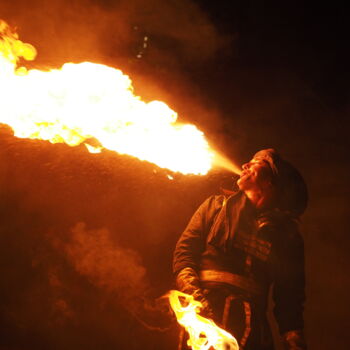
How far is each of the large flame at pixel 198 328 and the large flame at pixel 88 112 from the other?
1.92 metres

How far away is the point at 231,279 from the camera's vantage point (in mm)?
3607

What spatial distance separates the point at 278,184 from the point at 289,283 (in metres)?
1.08

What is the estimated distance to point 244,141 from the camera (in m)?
5.55

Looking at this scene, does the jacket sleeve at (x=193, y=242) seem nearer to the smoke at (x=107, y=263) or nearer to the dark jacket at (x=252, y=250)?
the dark jacket at (x=252, y=250)

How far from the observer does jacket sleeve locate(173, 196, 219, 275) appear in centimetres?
379

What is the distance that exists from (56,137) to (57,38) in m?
1.36

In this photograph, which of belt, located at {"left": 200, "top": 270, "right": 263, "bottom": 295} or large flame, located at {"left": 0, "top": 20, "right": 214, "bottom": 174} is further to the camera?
large flame, located at {"left": 0, "top": 20, "right": 214, "bottom": 174}

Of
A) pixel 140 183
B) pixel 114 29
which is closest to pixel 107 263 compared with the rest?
pixel 140 183

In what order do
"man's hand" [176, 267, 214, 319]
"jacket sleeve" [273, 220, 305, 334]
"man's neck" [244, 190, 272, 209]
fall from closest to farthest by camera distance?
"man's hand" [176, 267, 214, 319] → "jacket sleeve" [273, 220, 305, 334] → "man's neck" [244, 190, 272, 209]

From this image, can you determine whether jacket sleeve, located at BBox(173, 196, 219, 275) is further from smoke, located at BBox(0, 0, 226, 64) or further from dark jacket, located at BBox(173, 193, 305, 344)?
smoke, located at BBox(0, 0, 226, 64)

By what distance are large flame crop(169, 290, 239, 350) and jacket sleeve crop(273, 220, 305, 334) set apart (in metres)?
1.02

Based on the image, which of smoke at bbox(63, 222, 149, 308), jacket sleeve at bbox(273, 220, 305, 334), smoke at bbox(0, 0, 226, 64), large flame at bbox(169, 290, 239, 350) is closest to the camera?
large flame at bbox(169, 290, 239, 350)

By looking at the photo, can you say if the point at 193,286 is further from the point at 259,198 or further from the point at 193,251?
the point at 259,198

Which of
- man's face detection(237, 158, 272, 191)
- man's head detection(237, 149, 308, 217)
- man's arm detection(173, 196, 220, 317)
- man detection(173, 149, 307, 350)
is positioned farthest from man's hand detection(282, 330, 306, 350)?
man's face detection(237, 158, 272, 191)
